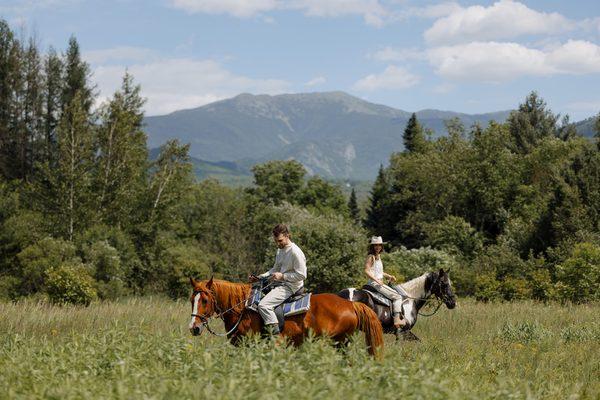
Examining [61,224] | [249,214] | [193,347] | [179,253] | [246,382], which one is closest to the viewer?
[246,382]

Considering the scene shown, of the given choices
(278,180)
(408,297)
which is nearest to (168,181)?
(278,180)

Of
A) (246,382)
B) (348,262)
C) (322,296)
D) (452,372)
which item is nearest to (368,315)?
(322,296)

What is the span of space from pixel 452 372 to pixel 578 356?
4689mm

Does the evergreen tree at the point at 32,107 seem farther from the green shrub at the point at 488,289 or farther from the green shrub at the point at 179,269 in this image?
the green shrub at the point at 488,289

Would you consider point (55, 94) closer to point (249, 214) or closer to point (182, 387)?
point (249, 214)

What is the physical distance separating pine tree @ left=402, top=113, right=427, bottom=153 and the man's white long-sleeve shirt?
65597 mm

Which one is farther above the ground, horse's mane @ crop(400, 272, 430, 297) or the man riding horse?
the man riding horse

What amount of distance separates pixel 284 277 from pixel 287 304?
0.42 m

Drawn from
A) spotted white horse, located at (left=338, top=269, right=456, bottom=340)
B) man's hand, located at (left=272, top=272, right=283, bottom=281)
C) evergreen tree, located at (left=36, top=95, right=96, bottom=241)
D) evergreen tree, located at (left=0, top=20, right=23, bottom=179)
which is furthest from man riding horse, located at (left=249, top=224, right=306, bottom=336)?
evergreen tree, located at (left=0, top=20, right=23, bottom=179)

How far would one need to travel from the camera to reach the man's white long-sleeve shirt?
9.59 meters

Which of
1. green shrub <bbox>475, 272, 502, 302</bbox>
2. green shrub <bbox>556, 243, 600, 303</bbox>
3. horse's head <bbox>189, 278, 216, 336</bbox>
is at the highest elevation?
horse's head <bbox>189, 278, 216, 336</bbox>

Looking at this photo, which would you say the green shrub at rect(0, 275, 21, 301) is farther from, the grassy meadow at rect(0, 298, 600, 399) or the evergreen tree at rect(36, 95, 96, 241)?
the grassy meadow at rect(0, 298, 600, 399)

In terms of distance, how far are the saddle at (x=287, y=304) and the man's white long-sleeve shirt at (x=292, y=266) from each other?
0.15 meters

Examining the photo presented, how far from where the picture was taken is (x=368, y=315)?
9609 millimetres
